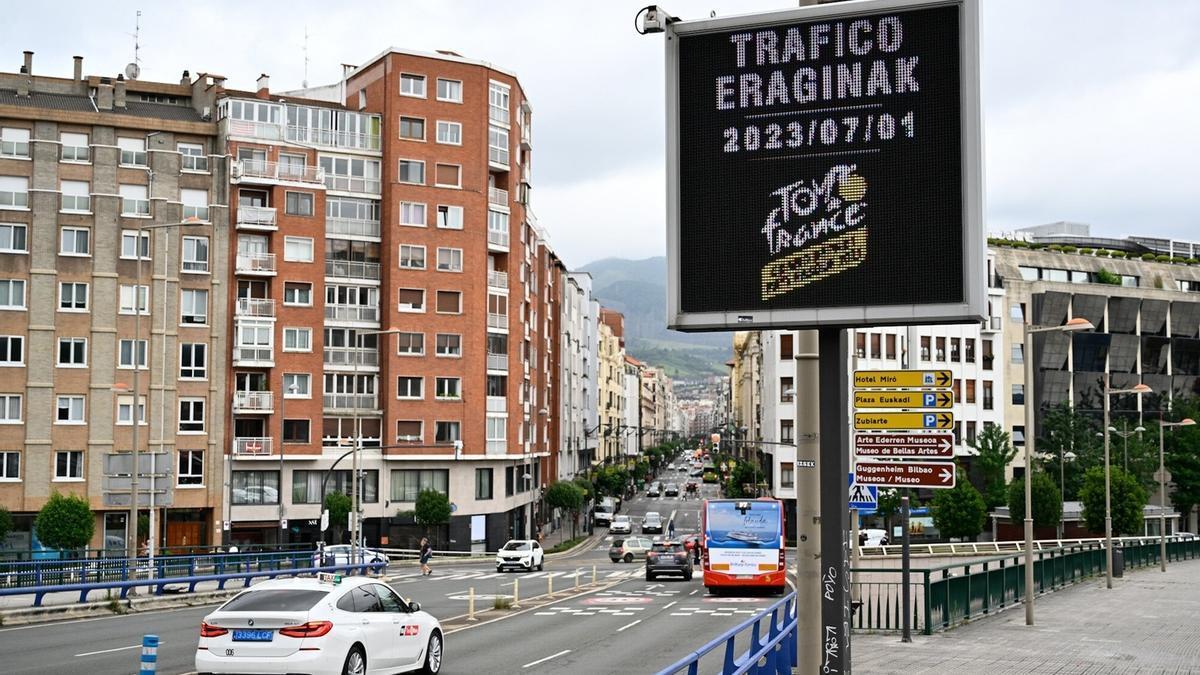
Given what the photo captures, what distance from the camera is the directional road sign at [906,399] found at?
17062 millimetres

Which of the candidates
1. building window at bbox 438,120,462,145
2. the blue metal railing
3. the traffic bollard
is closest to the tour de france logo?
the blue metal railing

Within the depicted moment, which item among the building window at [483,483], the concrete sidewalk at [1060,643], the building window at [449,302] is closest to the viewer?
the concrete sidewalk at [1060,643]

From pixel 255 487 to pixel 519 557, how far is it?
18892mm

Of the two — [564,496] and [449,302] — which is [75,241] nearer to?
[449,302]

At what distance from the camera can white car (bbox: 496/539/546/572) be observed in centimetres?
5822

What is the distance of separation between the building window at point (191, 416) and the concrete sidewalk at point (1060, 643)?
46.4 meters

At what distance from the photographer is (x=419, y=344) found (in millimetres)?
73438

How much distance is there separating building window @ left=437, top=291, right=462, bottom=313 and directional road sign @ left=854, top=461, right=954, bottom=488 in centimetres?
5858

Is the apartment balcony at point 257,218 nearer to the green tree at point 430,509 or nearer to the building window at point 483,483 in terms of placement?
the green tree at point 430,509

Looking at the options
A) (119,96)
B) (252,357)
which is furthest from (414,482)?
(119,96)

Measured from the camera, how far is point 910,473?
16766mm

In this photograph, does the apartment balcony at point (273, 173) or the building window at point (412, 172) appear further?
the building window at point (412, 172)

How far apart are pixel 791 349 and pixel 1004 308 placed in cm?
1763

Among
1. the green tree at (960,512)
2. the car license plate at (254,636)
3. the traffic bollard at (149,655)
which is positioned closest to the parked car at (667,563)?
the car license plate at (254,636)
